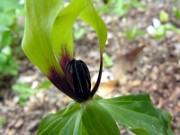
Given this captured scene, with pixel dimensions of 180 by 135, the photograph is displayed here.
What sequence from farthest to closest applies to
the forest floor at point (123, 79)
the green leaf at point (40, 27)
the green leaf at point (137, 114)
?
the forest floor at point (123, 79), the green leaf at point (137, 114), the green leaf at point (40, 27)

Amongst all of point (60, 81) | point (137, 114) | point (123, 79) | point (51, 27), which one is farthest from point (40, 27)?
point (123, 79)

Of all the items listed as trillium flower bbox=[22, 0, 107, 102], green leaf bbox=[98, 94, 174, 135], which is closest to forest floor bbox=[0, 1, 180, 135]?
green leaf bbox=[98, 94, 174, 135]

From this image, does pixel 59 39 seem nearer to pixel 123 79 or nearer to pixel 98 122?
pixel 98 122

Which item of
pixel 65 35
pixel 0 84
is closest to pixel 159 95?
pixel 0 84

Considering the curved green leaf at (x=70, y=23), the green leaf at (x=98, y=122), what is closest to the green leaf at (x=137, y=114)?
the green leaf at (x=98, y=122)

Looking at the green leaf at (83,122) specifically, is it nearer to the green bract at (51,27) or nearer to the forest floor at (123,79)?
the green bract at (51,27)

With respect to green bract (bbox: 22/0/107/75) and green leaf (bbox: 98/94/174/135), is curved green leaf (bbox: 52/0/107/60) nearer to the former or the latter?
green bract (bbox: 22/0/107/75)

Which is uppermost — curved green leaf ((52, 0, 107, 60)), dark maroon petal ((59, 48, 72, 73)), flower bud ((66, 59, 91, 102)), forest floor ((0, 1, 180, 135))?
curved green leaf ((52, 0, 107, 60))
